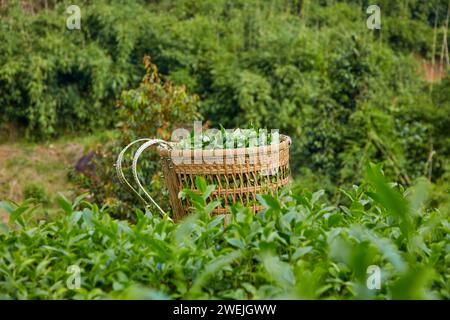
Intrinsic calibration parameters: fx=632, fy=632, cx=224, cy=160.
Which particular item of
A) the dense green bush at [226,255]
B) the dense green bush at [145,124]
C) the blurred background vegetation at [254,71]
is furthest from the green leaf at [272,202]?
the blurred background vegetation at [254,71]

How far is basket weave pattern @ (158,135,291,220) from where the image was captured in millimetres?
1752

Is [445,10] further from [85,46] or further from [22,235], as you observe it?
[22,235]

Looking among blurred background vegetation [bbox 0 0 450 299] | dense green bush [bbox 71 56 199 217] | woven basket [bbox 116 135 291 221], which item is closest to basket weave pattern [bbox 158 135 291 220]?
woven basket [bbox 116 135 291 221]

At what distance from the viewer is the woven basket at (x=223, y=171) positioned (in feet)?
5.75

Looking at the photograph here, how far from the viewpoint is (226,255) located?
2.73ft

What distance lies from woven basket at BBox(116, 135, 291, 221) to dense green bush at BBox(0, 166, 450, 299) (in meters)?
0.73

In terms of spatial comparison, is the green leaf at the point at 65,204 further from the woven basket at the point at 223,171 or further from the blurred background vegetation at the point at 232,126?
the woven basket at the point at 223,171

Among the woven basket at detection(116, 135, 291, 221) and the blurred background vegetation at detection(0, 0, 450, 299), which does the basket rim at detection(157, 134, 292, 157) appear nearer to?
the woven basket at detection(116, 135, 291, 221)

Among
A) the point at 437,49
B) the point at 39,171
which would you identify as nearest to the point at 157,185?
the point at 39,171

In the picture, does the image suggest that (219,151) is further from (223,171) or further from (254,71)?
(254,71)

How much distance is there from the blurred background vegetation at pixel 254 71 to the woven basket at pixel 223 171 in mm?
2488

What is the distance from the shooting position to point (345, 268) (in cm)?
84

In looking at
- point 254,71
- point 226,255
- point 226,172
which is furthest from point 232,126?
point 226,255

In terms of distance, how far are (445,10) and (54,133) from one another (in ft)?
14.5
